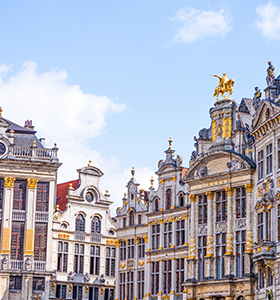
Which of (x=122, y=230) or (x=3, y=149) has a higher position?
(x=3, y=149)

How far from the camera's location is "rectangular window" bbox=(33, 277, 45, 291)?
4997 centimetres

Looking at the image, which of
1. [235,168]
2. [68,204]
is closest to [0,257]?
[68,204]

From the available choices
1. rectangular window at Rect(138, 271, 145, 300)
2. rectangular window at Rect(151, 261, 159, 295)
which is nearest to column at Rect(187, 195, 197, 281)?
rectangular window at Rect(151, 261, 159, 295)

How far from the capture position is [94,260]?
54.3 m

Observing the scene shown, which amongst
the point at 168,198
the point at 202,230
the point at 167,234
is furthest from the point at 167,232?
the point at 202,230

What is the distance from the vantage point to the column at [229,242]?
40625mm

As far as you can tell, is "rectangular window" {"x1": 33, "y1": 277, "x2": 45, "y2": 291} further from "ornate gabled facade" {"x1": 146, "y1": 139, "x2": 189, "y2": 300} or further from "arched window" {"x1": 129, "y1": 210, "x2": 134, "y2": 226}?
"ornate gabled facade" {"x1": 146, "y1": 139, "x2": 189, "y2": 300}

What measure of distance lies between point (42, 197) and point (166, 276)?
1094 cm

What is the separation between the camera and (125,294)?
48.8 metres

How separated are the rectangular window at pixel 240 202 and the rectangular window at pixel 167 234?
6016 millimetres

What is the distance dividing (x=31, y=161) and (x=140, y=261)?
10.2m

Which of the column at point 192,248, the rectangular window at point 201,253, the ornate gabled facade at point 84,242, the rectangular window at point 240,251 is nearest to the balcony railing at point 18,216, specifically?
the ornate gabled facade at point 84,242

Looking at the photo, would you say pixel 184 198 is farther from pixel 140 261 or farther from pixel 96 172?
pixel 96 172

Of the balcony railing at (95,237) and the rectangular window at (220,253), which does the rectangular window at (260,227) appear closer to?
the rectangular window at (220,253)
